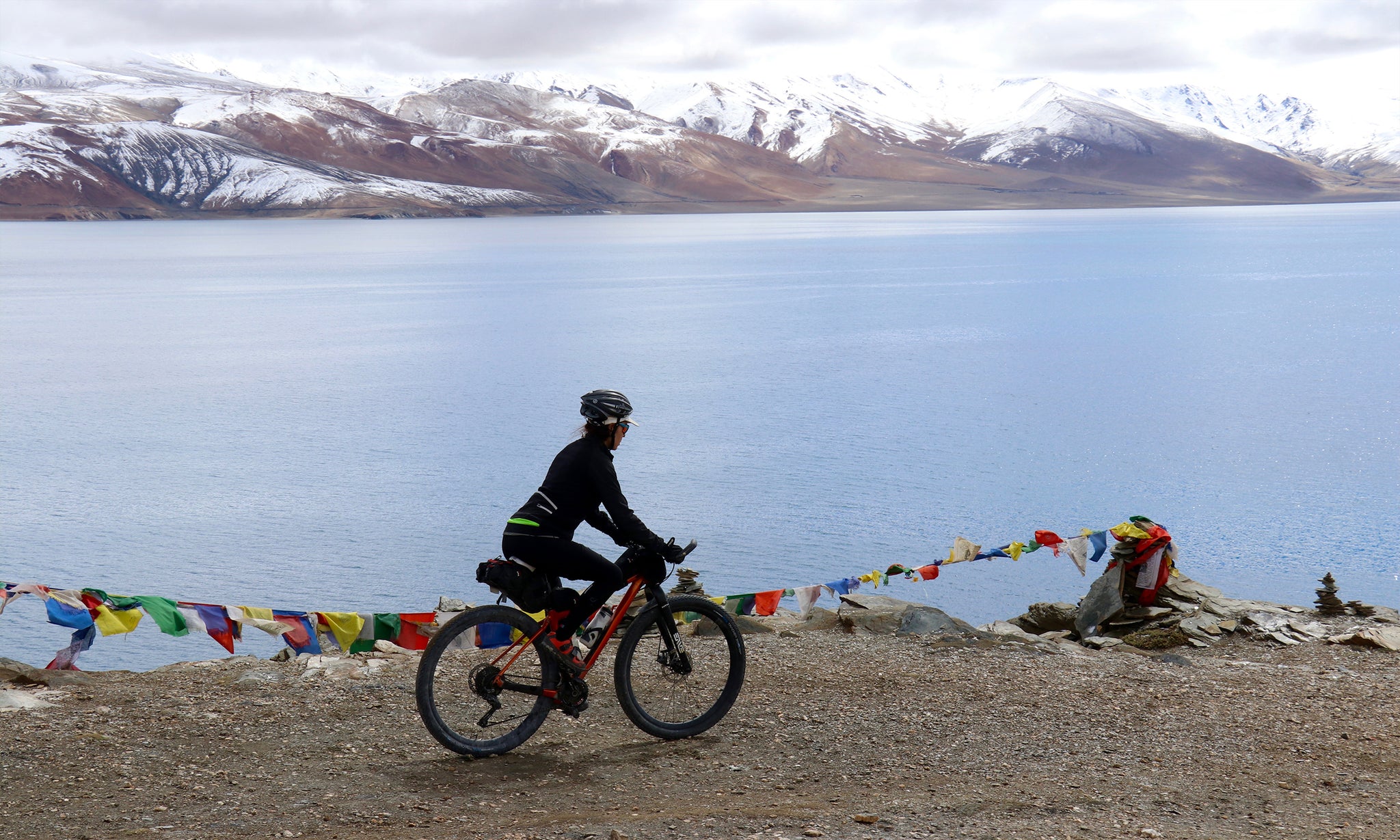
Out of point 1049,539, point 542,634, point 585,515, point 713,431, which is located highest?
point 585,515

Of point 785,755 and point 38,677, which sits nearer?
point 785,755

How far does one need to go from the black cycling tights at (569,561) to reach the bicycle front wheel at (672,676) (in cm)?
30

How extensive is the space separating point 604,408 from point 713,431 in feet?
69.4

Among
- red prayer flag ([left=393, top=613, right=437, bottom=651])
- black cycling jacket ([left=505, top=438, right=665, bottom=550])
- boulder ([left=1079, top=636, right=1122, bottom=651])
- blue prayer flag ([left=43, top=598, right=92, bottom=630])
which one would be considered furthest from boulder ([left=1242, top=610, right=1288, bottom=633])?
blue prayer flag ([left=43, top=598, right=92, bottom=630])

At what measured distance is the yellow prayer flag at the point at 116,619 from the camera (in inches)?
326

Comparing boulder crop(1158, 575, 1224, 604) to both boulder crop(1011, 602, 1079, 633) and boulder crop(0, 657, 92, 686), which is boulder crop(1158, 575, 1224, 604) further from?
boulder crop(0, 657, 92, 686)

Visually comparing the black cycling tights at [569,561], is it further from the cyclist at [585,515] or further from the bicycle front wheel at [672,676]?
the bicycle front wheel at [672,676]

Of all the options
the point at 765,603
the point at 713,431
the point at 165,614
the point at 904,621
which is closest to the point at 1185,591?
the point at 904,621

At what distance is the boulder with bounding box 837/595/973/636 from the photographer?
31.9 ft

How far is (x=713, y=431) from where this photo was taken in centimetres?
2762

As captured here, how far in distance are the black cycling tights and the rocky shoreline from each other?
92 cm

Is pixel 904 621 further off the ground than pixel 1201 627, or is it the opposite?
pixel 1201 627

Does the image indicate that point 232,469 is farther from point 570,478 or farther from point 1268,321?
point 1268,321

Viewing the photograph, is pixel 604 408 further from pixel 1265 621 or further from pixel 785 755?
pixel 1265 621
